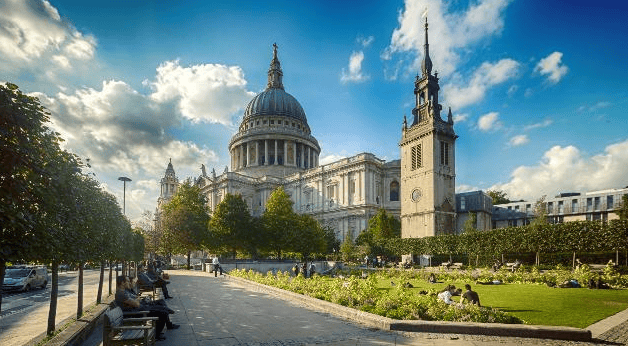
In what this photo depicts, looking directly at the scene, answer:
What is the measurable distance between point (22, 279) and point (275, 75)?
344 feet

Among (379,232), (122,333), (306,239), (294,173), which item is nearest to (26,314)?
(122,333)

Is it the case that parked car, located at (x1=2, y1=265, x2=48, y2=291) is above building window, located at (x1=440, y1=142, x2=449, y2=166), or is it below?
below

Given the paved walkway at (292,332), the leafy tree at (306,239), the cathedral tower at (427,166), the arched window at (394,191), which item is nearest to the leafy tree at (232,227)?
the leafy tree at (306,239)

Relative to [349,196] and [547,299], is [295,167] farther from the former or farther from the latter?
[547,299]

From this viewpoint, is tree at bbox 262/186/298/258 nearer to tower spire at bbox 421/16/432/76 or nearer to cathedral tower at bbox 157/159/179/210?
tower spire at bbox 421/16/432/76

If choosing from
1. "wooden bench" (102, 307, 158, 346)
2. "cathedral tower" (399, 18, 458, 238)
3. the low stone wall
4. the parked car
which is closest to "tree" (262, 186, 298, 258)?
the low stone wall

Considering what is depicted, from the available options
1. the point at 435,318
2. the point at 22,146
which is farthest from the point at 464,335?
the point at 22,146

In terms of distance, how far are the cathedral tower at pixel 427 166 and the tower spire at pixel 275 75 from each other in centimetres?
6364

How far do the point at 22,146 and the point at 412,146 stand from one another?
62003 mm

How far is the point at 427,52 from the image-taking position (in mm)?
65938

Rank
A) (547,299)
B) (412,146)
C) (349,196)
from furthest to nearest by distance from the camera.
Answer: (349,196), (412,146), (547,299)

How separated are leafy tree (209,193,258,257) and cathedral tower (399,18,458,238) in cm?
2487

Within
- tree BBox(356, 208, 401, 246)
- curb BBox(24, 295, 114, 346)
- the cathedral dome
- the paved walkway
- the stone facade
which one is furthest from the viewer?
Result: the cathedral dome

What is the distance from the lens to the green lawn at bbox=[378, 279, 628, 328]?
12.8 m
